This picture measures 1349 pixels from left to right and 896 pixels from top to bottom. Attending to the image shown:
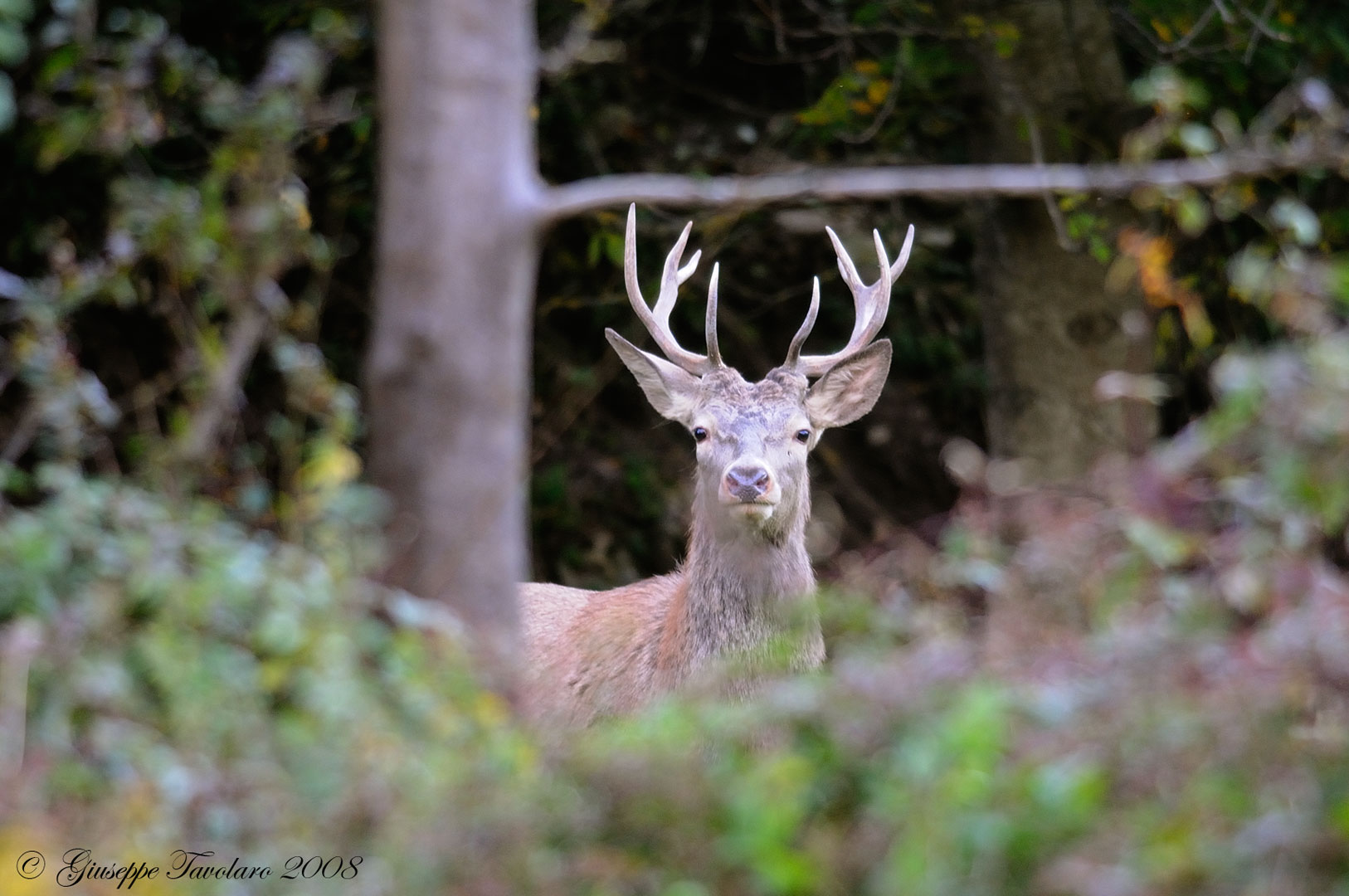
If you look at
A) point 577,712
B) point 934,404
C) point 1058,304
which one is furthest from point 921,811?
point 934,404

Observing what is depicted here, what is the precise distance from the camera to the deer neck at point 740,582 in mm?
5828

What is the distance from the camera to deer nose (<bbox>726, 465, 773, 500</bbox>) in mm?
5766

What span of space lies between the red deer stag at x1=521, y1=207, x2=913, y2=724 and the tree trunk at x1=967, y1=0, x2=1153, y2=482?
71.2 inches

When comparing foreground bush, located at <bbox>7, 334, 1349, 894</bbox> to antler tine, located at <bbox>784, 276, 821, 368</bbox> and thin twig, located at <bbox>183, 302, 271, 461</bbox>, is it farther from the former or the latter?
antler tine, located at <bbox>784, 276, 821, 368</bbox>

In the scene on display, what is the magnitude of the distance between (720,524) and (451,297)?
232 centimetres

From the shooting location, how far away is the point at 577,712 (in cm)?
613

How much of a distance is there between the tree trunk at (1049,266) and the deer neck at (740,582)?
2.31m

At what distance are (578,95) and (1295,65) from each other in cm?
368

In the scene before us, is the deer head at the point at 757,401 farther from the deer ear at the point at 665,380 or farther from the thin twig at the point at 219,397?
the thin twig at the point at 219,397

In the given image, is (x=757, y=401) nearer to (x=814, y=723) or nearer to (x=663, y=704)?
(x=663, y=704)

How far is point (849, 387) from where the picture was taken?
6.62 metres

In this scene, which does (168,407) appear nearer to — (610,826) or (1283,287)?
(610,826)

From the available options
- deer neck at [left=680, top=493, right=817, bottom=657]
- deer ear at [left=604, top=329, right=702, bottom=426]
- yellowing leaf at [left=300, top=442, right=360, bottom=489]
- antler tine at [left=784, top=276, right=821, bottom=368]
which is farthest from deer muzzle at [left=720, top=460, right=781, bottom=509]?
yellowing leaf at [left=300, top=442, right=360, bottom=489]

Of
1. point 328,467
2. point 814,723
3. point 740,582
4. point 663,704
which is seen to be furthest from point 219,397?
point 740,582
